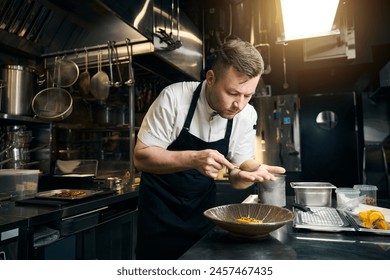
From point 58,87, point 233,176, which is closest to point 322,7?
point 233,176

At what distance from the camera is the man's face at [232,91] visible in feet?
3.67

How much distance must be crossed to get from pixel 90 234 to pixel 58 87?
1.24 meters

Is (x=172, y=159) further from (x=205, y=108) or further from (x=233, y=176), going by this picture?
(x=205, y=108)

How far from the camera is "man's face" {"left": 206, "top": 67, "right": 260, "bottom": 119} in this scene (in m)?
1.12

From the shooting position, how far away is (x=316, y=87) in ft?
13.1

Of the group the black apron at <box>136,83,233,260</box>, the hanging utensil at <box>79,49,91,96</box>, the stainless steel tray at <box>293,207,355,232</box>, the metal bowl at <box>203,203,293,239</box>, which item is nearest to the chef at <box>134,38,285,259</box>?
the black apron at <box>136,83,233,260</box>

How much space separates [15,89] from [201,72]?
5.96 ft

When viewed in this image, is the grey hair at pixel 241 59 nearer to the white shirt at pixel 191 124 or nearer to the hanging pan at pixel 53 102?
the white shirt at pixel 191 124

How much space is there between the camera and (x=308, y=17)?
145cm

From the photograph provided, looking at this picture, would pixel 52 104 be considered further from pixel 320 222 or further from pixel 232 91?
pixel 320 222

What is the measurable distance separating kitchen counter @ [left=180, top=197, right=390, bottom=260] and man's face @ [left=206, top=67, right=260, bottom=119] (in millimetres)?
501

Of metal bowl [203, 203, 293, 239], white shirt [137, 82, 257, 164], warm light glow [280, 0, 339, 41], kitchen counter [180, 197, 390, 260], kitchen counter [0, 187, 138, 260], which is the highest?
warm light glow [280, 0, 339, 41]

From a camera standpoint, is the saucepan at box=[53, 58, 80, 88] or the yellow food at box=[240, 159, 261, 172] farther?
the saucepan at box=[53, 58, 80, 88]

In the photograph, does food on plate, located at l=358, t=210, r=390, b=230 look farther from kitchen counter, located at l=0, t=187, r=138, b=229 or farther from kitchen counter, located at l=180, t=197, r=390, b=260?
kitchen counter, located at l=0, t=187, r=138, b=229
